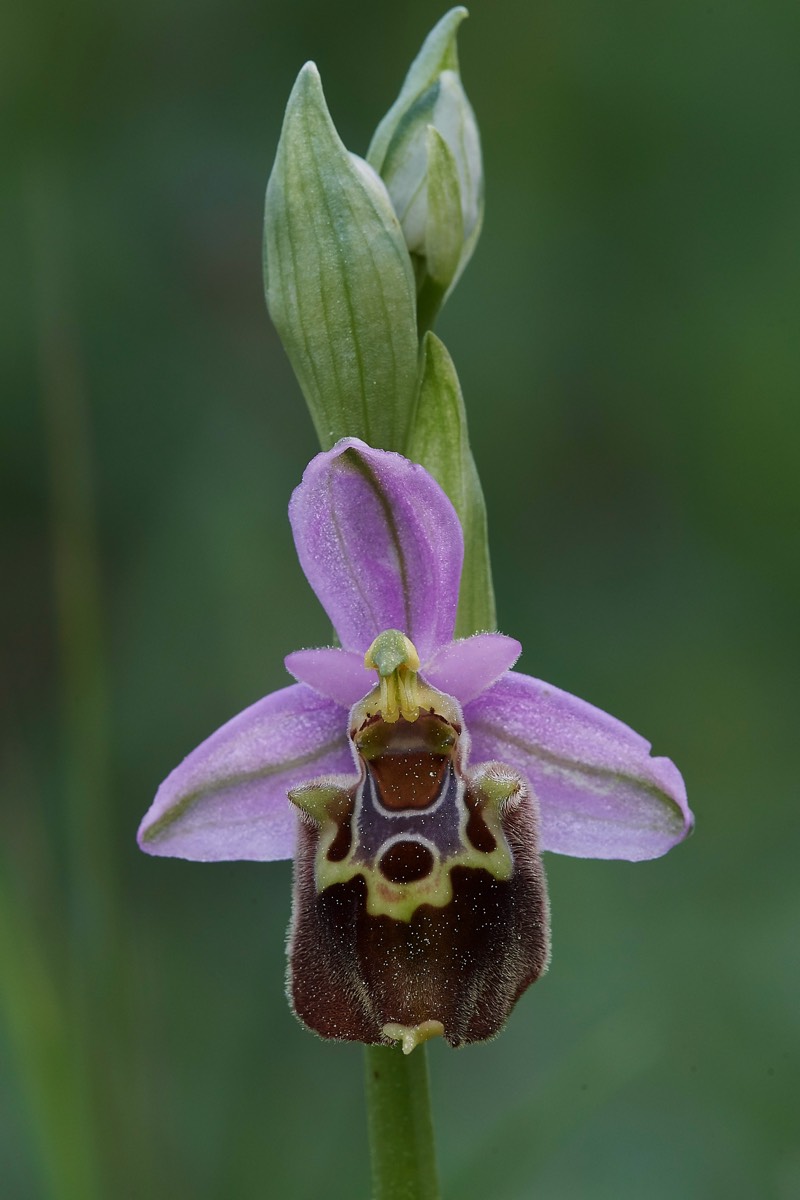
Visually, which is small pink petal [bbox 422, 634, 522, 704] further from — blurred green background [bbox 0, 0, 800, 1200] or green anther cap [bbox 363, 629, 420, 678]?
blurred green background [bbox 0, 0, 800, 1200]

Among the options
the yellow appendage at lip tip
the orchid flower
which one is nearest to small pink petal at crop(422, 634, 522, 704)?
the orchid flower

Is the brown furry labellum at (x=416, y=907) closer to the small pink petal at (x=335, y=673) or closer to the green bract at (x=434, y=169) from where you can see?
the small pink petal at (x=335, y=673)

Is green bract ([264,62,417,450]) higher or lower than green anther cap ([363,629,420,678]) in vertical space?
higher

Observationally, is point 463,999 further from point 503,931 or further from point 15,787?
point 15,787

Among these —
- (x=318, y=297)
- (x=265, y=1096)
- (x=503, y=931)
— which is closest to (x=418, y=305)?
(x=318, y=297)

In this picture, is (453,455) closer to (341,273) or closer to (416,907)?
(341,273)

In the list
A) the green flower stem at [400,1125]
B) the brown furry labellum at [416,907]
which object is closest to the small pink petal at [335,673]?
the brown furry labellum at [416,907]
